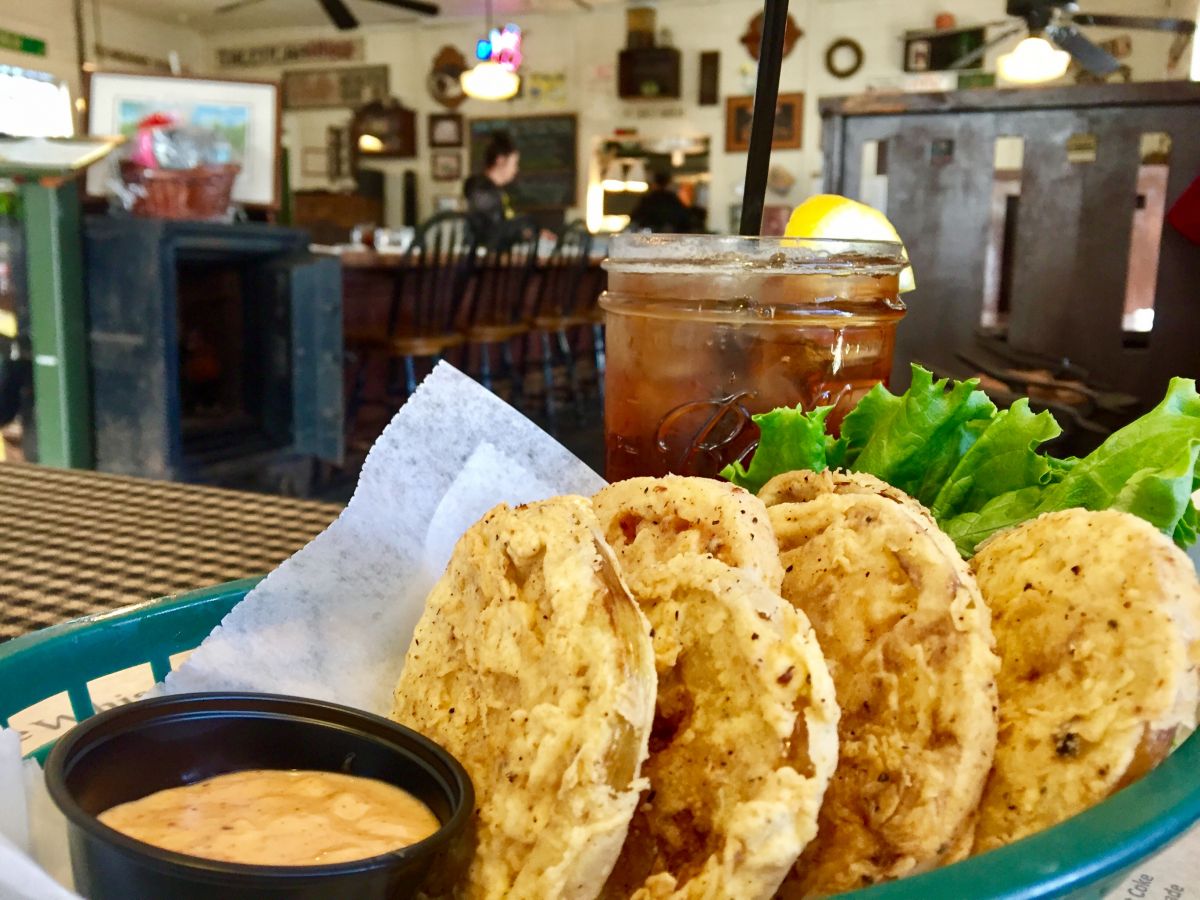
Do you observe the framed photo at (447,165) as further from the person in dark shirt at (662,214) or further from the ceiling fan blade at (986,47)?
the ceiling fan blade at (986,47)

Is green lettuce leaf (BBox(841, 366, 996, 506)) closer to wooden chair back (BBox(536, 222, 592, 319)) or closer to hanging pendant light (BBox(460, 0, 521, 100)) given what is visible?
wooden chair back (BBox(536, 222, 592, 319))

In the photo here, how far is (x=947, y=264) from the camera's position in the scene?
357 centimetres

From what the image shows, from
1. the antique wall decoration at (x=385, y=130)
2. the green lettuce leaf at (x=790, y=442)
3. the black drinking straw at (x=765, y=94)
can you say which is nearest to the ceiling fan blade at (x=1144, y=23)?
the black drinking straw at (x=765, y=94)

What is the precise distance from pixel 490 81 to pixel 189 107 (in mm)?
6670

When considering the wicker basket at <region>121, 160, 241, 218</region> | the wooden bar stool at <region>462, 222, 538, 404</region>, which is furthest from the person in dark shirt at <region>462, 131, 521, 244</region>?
the wicker basket at <region>121, 160, 241, 218</region>

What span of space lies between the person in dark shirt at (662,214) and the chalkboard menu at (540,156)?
1.70 m

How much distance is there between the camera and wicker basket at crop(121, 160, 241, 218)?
13.6 ft

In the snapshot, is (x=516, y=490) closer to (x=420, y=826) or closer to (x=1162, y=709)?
(x=420, y=826)

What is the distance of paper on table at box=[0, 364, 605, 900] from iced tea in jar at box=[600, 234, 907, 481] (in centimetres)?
14

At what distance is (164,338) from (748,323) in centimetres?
367

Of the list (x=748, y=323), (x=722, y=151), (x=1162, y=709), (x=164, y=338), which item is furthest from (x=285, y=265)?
(x=722, y=151)

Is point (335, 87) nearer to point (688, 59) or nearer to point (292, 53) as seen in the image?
point (292, 53)

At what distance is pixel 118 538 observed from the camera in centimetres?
149

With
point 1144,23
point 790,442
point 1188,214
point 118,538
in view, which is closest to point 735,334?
point 790,442
